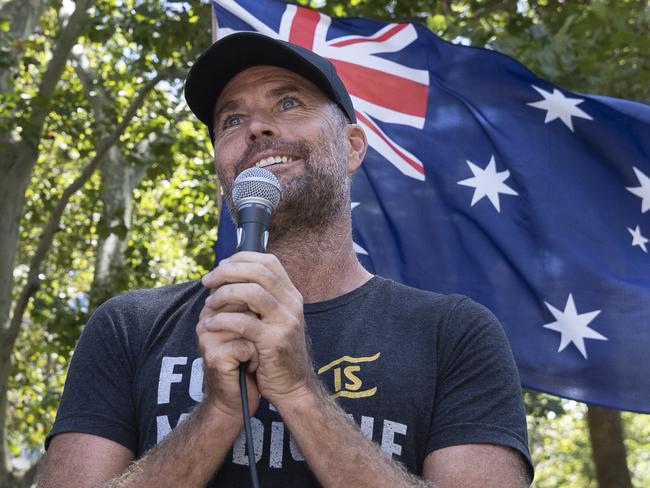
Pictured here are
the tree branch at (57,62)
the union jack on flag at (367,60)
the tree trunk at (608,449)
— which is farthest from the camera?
the tree trunk at (608,449)

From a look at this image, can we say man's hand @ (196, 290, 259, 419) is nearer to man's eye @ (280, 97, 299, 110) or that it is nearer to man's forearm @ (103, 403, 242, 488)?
man's forearm @ (103, 403, 242, 488)

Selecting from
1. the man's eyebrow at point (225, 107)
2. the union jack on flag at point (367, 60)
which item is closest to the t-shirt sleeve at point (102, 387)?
the man's eyebrow at point (225, 107)

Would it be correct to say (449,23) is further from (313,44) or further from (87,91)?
(87,91)

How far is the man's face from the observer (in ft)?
9.50

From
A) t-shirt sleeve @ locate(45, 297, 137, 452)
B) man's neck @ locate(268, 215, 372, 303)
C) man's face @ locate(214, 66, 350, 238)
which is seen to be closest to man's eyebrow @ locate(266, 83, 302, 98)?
man's face @ locate(214, 66, 350, 238)

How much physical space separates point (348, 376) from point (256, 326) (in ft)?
1.94

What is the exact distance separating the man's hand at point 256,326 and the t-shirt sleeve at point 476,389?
0.47 m

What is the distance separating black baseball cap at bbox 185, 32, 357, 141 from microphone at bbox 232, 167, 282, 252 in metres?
0.71

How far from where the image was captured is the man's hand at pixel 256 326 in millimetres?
2008

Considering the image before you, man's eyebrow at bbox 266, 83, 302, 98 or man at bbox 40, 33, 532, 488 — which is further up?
man's eyebrow at bbox 266, 83, 302, 98

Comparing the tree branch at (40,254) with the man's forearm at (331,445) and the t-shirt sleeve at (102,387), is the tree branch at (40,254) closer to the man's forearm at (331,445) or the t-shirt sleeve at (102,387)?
the t-shirt sleeve at (102,387)

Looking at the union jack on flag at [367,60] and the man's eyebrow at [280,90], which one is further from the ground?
the union jack on flag at [367,60]

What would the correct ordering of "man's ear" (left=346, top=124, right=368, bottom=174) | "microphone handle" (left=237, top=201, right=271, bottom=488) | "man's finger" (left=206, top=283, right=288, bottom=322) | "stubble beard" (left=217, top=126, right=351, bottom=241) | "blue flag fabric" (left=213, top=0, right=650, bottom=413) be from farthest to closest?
"blue flag fabric" (left=213, top=0, right=650, bottom=413)
"man's ear" (left=346, top=124, right=368, bottom=174)
"stubble beard" (left=217, top=126, right=351, bottom=241)
"microphone handle" (left=237, top=201, right=271, bottom=488)
"man's finger" (left=206, top=283, right=288, bottom=322)

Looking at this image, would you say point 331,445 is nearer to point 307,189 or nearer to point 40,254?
point 307,189
